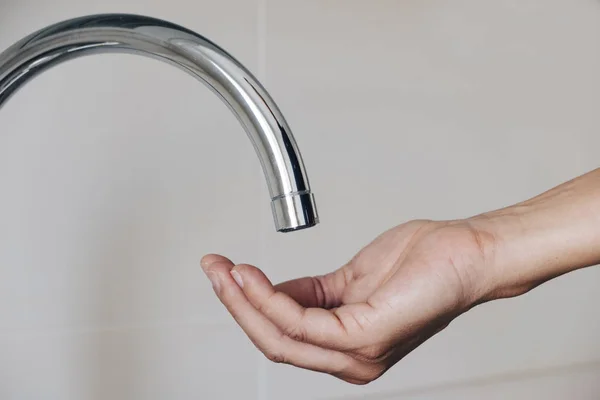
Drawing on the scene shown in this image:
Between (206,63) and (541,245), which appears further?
(541,245)

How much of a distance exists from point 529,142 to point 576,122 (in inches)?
3.4

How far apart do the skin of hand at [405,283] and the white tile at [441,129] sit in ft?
0.62

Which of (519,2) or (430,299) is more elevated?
(519,2)

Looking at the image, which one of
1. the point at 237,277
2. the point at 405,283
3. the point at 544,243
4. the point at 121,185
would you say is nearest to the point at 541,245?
the point at 544,243

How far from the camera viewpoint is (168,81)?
0.58m

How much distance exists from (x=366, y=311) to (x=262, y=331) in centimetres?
6

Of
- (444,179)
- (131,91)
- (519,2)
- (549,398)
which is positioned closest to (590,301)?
(549,398)

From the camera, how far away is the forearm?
1.41 feet

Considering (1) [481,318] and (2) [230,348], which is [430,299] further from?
(1) [481,318]

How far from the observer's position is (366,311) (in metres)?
0.39

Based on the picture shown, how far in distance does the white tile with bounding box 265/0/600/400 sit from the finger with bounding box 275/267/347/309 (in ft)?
0.55

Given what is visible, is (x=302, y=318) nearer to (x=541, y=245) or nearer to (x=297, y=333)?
(x=297, y=333)

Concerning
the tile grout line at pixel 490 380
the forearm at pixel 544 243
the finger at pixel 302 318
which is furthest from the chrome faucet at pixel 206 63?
the tile grout line at pixel 490 380

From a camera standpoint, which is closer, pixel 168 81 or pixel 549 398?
pixel 168 81
